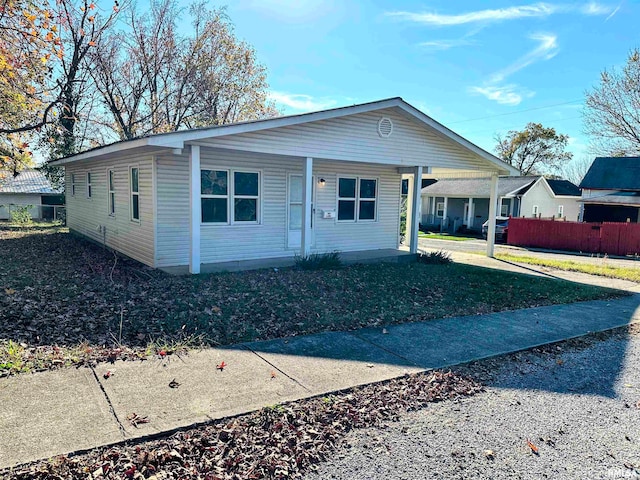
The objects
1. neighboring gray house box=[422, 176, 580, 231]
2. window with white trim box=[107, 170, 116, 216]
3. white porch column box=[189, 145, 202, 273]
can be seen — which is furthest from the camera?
neighboring gray house box=[422, 176, 580, 231]

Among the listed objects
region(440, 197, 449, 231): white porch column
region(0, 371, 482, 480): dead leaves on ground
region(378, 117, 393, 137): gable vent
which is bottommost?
region(0, 371, 482, 480): dead leaves on ground

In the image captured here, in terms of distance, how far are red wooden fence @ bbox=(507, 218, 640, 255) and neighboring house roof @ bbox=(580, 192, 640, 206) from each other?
6607 millimetres

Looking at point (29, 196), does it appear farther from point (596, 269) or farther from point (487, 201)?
point (596, 269)

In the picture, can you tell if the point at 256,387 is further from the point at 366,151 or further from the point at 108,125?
the point at 108,125

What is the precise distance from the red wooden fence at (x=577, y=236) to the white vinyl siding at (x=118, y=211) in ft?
58.4

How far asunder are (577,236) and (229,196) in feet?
54.0

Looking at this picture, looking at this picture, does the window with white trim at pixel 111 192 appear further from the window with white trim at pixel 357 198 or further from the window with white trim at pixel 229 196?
the window with white trim at pixel 357 198

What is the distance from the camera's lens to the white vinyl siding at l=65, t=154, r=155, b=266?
9773 mm

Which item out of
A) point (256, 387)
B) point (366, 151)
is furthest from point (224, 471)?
point (366, 151)

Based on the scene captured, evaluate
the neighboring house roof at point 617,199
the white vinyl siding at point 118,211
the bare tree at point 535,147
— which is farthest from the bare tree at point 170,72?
the bare tree at point 535,147

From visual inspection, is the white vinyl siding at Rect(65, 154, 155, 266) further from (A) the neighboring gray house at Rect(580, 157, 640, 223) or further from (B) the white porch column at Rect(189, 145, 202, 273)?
(A) the neighboring gray house at Rect(580, 157, 640, 223)

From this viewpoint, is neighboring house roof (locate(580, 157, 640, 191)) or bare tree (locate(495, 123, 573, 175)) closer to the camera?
neighboring house roof (locate(580, 157, 640, 191))

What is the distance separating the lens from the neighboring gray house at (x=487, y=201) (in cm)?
2914

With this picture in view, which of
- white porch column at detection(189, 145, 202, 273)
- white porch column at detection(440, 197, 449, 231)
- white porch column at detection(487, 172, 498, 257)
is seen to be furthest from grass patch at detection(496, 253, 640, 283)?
white porch column at detection(440, 197, 449, 231)
